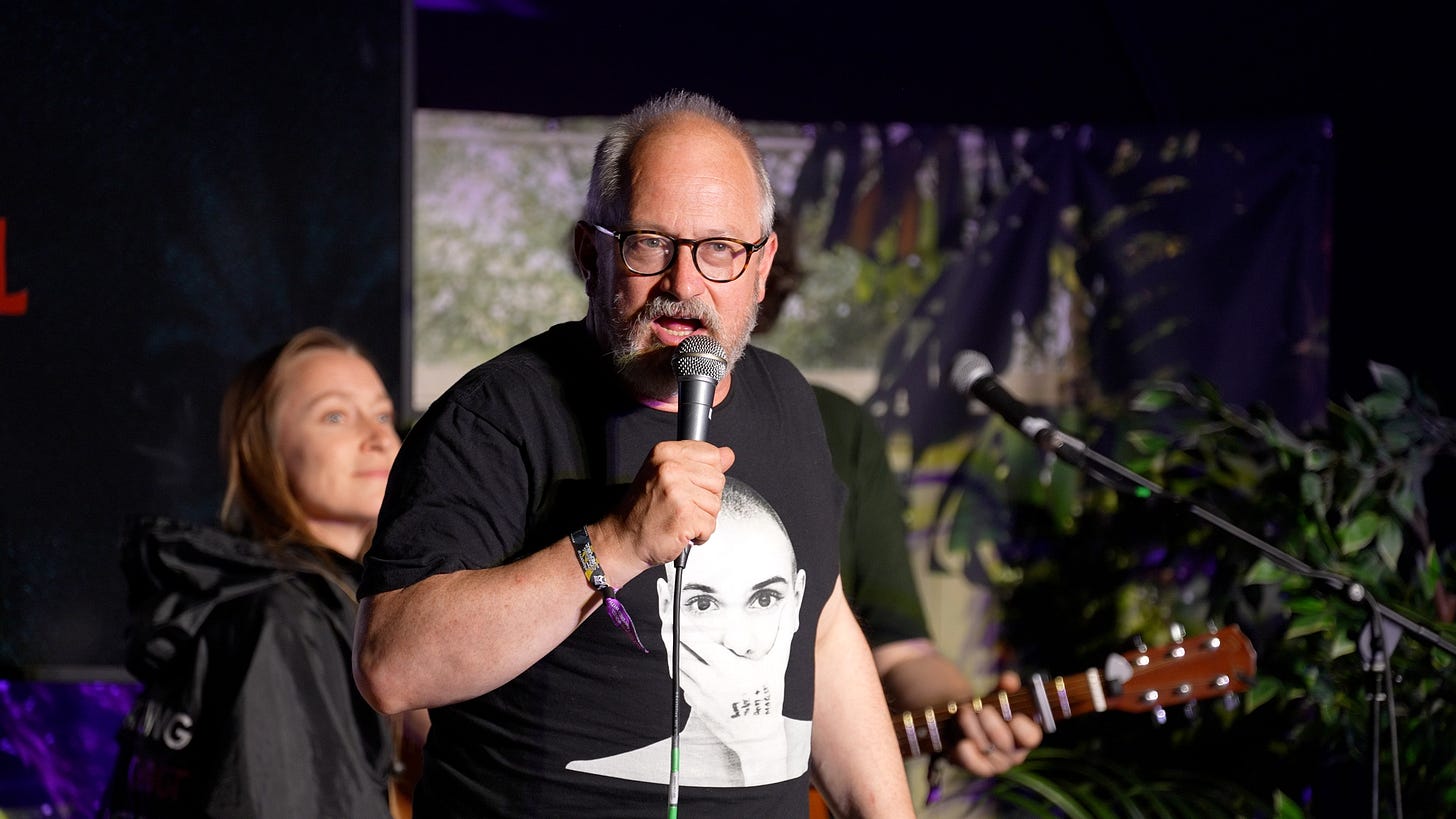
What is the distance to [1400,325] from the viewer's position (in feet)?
10.7

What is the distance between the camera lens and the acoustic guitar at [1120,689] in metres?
2.51

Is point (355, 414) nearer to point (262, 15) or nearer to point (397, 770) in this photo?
point (397, 770)

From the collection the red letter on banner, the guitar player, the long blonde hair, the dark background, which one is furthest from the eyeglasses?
the red letter on banner

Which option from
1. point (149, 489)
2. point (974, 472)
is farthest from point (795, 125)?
point (149, 489)

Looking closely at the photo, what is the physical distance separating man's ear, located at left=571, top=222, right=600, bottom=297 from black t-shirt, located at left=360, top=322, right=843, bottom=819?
9 centimetres

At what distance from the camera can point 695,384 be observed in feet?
4.33

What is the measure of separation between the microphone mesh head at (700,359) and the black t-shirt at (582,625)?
0.15 meters

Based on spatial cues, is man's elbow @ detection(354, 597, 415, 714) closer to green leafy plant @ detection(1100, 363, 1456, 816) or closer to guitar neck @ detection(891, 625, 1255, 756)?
guitar neck @ detection(891, 625, 1255, 756)

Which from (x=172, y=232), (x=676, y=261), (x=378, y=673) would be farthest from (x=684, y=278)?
(x=172, y=232)

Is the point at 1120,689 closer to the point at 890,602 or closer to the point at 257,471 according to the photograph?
the point at 890,602

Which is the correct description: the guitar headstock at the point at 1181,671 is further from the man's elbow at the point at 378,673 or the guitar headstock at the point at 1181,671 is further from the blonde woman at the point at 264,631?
the man's elbow at the point at 378,673

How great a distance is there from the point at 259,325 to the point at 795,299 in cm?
135

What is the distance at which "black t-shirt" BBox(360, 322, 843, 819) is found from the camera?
139 centimetres

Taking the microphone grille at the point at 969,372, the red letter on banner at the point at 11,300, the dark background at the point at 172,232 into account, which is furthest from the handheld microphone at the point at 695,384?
the red letter on banner at the point at 11,300
